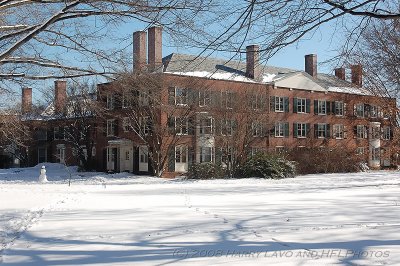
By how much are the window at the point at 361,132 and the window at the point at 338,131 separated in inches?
71.1

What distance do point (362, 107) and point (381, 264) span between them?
4957cm

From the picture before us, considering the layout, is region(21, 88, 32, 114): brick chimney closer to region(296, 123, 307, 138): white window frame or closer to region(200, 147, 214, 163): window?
region(200, 147, 214, 163): window

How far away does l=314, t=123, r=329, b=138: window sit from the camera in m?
51.7

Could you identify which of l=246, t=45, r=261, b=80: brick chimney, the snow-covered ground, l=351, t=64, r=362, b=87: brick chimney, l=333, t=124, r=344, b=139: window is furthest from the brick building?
l=246, t=45, r=261, b=80: brick chimney

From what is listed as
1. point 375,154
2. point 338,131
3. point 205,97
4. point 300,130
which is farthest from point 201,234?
point 375,154

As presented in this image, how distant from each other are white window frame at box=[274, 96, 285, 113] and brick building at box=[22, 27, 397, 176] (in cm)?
10

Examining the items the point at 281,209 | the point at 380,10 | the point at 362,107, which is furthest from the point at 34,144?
the point at 380,10

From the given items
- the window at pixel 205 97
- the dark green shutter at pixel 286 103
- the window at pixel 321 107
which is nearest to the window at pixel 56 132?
the window at pixel 205 97

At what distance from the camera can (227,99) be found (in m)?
34.6

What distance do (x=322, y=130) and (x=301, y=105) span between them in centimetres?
378

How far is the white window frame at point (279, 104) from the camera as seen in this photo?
48406 millimetres

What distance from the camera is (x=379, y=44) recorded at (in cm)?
2055

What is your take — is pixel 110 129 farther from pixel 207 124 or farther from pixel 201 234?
pixel 201 234

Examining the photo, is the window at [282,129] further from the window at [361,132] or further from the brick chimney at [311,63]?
the window at [361,132]
